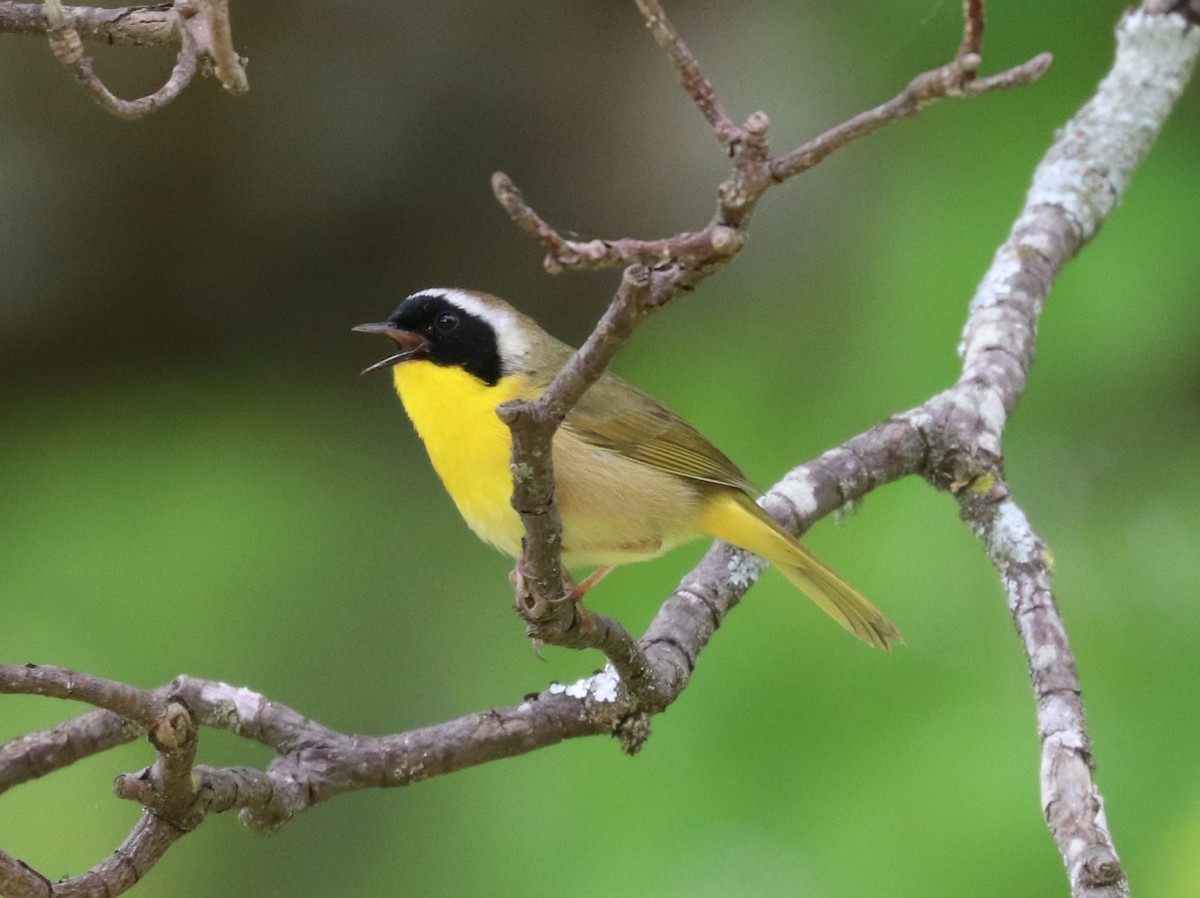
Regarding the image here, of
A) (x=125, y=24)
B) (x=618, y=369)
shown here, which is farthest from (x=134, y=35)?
(x=618, y=369)

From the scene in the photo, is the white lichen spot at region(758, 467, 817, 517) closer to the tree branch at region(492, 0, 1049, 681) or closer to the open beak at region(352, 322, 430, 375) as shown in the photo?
the open beak at region(352, 322, 430, 375)

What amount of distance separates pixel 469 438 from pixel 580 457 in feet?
A: 0.83

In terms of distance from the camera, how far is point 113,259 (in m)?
5.05

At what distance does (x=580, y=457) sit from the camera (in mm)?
3070

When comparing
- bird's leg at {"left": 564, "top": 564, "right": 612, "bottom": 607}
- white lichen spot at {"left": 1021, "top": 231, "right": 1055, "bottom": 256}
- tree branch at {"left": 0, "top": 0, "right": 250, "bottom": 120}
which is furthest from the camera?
white lichen spot at {"left": 1021, "top": 231, "right": 1055, "bottom": 256}

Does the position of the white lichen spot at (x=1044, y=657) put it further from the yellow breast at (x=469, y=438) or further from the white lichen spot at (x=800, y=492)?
the yellow breast at (x=469, y=438)

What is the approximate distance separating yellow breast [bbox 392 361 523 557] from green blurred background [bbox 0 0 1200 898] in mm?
1100

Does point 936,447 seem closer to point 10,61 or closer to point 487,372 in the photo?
point 487,372

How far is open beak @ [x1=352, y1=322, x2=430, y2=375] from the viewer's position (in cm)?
317

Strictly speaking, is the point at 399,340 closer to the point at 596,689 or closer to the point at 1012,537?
the point at 596,689

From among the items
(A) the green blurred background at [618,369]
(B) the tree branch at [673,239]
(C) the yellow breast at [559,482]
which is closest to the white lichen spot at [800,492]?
(C) the yellow breast at [559,482]

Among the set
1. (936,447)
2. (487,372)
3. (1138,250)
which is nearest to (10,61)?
(487,372)

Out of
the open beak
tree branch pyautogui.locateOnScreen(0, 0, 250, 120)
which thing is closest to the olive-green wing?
the open beak

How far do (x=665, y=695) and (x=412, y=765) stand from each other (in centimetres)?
45
